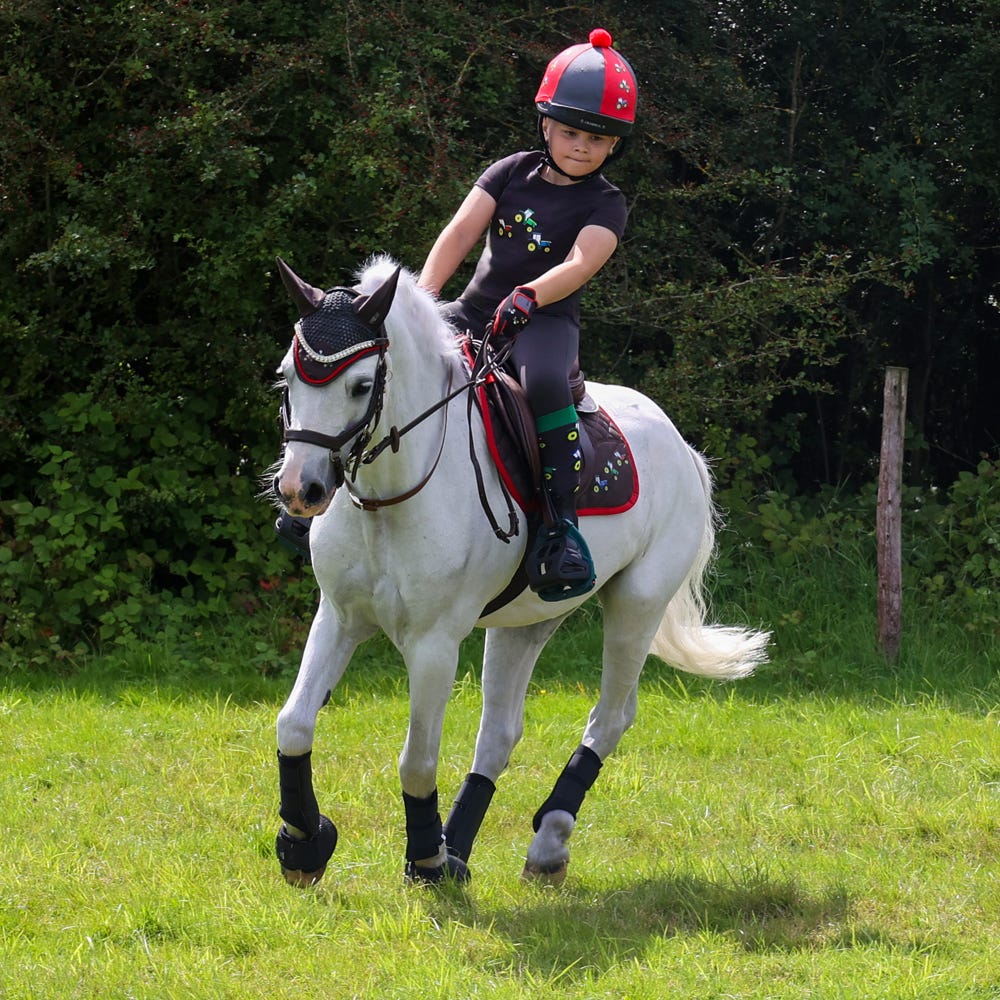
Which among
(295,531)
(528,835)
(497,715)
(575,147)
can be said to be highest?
(575,147)

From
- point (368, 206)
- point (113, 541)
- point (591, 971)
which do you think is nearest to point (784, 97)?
point (368, 206)

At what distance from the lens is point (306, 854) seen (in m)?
4.94

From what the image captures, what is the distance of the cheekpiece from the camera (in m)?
4.12

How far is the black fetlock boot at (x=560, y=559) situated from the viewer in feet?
16.0

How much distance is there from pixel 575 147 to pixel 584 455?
1065mm

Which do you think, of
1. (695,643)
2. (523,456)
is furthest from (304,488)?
(695,643)

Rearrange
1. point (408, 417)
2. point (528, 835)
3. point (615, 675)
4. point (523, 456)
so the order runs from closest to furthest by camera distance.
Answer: point (408, 417) < point (523, 456) < point (615, 675) < point (528, 835)

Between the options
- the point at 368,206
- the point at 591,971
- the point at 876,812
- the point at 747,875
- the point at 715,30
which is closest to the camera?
the point at 591,971

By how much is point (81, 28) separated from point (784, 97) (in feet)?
16.5

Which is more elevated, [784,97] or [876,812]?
[784,97]

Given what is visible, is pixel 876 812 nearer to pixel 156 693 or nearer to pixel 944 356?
pixel 156 693

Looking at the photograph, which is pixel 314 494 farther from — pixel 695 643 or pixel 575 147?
pixel 695 643

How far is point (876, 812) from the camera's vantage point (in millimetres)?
6168

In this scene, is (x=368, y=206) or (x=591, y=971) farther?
(x=368, y=206)
